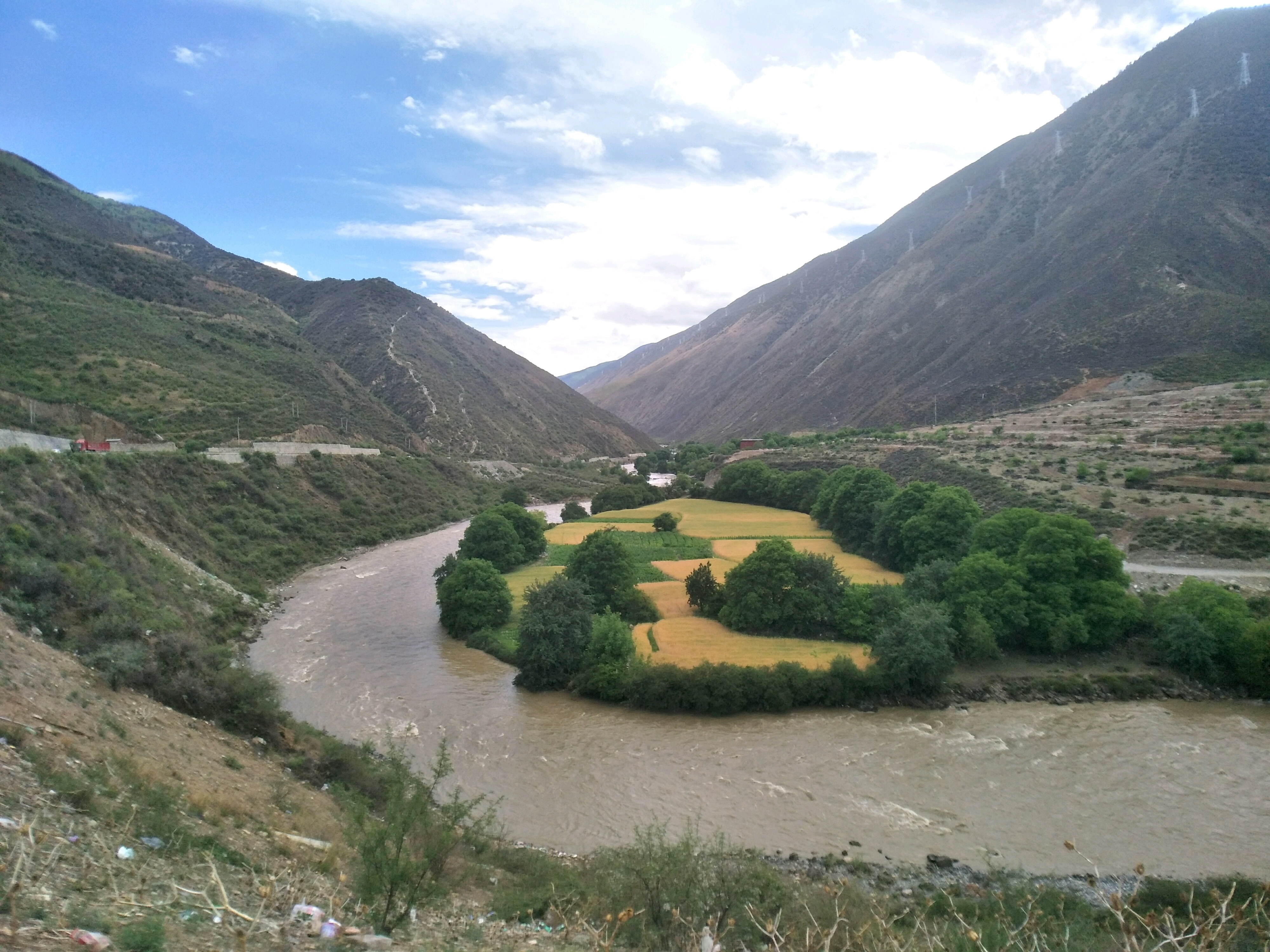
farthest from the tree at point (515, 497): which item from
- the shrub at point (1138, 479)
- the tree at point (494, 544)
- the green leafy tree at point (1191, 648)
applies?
the green leafy tree at point (1191, 648)

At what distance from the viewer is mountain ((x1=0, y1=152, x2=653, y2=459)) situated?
5100cm

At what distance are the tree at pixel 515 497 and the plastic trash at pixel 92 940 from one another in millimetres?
61977

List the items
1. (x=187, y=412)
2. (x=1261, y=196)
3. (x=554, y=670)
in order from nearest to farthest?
(x=554, y=670) < (x=187, y=412) < (x=1261, y=196)

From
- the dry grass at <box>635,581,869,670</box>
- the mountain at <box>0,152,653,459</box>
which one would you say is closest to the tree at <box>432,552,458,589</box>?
the dry grass at <box>635,581,869,670</box>

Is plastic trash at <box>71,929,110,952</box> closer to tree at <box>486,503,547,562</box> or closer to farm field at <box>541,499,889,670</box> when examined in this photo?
farm field at <box>541,499,889,670</box>

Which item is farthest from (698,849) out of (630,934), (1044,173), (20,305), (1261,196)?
(1044,173)

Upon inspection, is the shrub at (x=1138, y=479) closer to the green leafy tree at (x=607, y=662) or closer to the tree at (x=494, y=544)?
the green leafy tree at (x=607, y=662)

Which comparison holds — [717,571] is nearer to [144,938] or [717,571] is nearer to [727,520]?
[727,520]

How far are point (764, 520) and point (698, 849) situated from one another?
43899 millimetres

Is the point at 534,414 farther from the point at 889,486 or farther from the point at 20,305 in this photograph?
the point at 889,486

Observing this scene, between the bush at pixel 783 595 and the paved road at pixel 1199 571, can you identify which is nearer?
the bush at pixel 783 595

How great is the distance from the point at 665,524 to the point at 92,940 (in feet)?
159

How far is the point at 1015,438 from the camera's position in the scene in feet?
205

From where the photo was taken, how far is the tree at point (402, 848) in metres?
8.66
